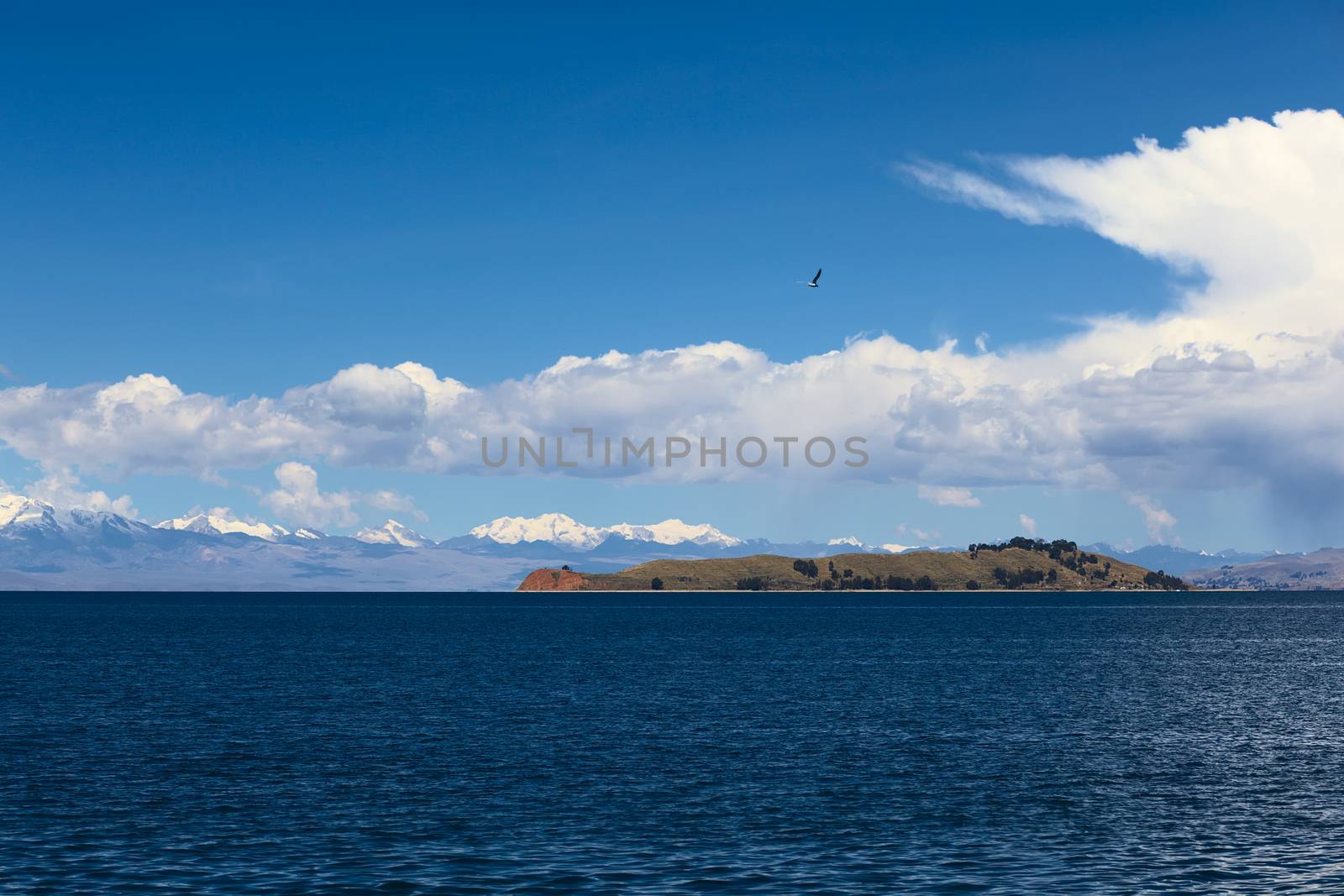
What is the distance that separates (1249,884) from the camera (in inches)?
1949

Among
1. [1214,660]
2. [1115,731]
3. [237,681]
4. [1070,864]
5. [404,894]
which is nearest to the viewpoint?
[404,894]

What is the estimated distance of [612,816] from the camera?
62344mm

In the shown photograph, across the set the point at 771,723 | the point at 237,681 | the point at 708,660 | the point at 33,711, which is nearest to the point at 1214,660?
the point at 708,660

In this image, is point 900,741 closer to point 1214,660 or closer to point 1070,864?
point 1070,864

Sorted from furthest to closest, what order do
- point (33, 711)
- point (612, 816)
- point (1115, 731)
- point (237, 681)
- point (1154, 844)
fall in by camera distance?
point (237, 681) < point (33, 711) < point (1115, 731) < point (612, 816) < point (1154, 844)

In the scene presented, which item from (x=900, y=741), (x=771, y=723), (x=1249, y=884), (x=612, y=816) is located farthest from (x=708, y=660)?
(x=1249, y=884)

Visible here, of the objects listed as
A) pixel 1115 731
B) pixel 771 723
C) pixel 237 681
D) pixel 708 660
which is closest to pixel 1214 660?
pixel 708 660

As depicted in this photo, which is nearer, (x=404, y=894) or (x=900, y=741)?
(x=404, y=894)

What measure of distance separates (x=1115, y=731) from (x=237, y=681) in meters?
93.8

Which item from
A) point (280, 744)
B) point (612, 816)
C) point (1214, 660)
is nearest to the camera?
point (612, 816)

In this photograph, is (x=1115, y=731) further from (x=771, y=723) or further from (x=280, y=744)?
(x=280, y=744)

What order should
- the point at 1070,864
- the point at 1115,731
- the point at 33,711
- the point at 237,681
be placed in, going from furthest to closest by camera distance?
the point at 237,681 → the point at 33,711 → the point at 1115,731 → the point at 1070,864

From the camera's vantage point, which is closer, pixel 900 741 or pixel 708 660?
pixel 900 741

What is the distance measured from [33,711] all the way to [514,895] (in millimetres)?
76838
